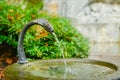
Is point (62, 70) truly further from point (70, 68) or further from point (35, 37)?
Result: point (35, 37)

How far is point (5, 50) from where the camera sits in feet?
16.1

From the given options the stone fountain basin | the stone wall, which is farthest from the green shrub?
the stone wall

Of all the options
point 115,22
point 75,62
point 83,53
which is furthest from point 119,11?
point 75,62

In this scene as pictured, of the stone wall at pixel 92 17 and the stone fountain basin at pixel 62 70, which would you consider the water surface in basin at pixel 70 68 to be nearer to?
the stone fountain basin at pixel 62 70

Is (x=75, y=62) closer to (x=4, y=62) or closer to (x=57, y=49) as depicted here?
(x=57, y=49)

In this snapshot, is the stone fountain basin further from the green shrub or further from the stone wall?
Result: the stone wall

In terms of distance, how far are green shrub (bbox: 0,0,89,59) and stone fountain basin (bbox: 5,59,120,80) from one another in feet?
3.45

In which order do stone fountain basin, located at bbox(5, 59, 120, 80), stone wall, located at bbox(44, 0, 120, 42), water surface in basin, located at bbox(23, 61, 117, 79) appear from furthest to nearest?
stone wall, located at bbox(44, 0, 120, 42) < water surface in basin, located at bbox(23, 61, 117, 79) < stone fountain basin, located at bbox(5, 59, 120, 80)

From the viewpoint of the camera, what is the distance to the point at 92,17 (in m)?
10.7

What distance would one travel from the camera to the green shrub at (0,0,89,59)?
4539mm

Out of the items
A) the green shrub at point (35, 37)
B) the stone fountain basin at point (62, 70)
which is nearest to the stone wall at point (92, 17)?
the green shrub at point (35, 37)

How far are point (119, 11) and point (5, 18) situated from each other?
6.90m

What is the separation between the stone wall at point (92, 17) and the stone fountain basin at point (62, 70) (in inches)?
263

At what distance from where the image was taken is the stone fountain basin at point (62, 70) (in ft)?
8.66
